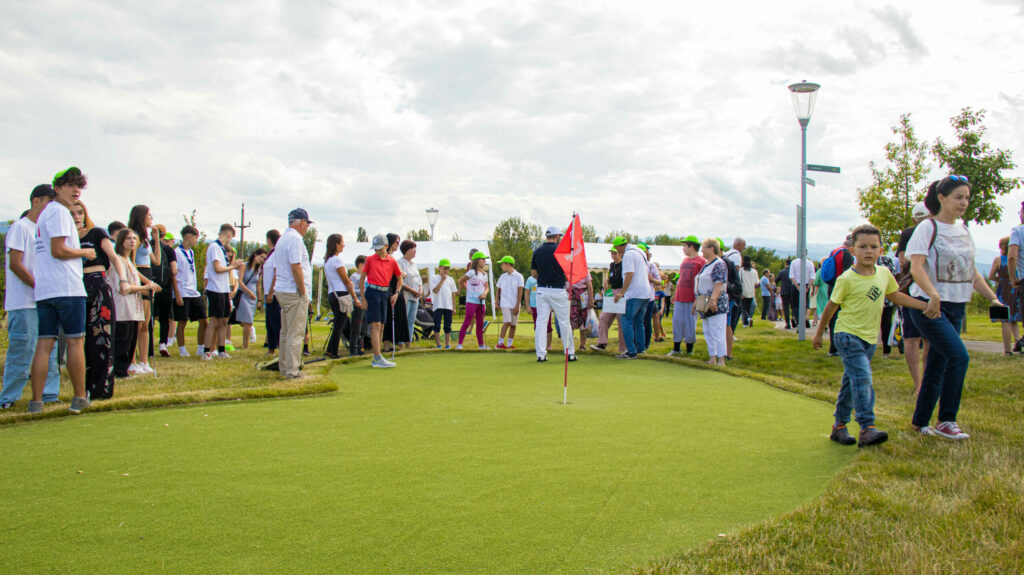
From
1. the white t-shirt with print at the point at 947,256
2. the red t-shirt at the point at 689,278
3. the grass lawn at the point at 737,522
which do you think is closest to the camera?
the grass lawn at the point at 737,522

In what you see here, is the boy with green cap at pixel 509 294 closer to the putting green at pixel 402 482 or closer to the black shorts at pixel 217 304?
the black shorts at pixel 217 304

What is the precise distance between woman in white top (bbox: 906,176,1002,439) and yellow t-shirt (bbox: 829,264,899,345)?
30 cm

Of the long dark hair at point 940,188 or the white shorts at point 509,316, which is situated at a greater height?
the long dark hair at point 940,188

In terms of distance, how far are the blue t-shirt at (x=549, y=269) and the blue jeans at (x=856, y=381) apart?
18.0ft

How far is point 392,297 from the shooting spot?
10219 millimetres

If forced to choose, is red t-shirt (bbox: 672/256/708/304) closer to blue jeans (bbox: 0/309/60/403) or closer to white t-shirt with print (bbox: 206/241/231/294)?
white t-shirt with print (bbox: 206/241/231/294)

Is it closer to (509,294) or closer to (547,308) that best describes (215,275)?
(509,294)

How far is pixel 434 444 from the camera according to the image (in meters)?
4.76

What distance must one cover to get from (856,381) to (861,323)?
436 millimetres

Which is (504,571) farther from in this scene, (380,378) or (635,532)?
(380,378)

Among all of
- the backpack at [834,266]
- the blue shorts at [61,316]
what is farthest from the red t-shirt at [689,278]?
the blue shorts at [61,316]

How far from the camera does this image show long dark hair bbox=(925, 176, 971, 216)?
5.06m

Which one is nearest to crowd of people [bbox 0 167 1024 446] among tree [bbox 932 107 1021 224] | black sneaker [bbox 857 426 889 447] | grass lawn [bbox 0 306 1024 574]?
black sneaker [bbox 857 426 889 447]

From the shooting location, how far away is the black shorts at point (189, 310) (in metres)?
10.3
